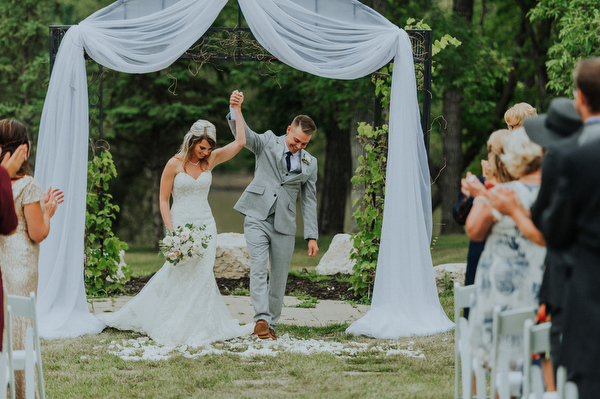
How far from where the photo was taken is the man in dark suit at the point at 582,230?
7.84 ft

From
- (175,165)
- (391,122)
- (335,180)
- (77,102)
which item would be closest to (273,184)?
(175,165)

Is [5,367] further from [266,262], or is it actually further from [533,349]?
[266,262]

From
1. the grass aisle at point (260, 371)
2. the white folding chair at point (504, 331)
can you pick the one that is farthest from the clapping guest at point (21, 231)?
the white folding chair at point (504, 331)

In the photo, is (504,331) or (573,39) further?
(573,39)

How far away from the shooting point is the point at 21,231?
12.7 feet

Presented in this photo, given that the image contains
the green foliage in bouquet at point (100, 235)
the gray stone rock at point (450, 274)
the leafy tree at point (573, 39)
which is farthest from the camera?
the leafy tree at point (573, 39)

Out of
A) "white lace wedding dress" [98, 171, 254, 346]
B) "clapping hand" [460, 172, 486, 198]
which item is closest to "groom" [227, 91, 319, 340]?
"white lace wedding dress" [98, 171, 254, 346]

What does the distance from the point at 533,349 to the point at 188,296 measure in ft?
11.6

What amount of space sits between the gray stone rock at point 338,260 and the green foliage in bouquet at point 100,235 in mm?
2915

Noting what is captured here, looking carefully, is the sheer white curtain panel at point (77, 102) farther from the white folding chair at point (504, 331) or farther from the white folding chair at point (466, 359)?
the white folding chair at point (504, 331)

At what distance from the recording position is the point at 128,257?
42.2 feet

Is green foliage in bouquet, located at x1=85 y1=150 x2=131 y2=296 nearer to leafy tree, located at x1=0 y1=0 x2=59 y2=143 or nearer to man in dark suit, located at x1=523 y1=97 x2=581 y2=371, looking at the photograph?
man in dark suit, located at x1=523 y1=97 x2=581 y2=371

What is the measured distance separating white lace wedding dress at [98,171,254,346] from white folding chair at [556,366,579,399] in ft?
11.4

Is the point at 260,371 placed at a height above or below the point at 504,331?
below
